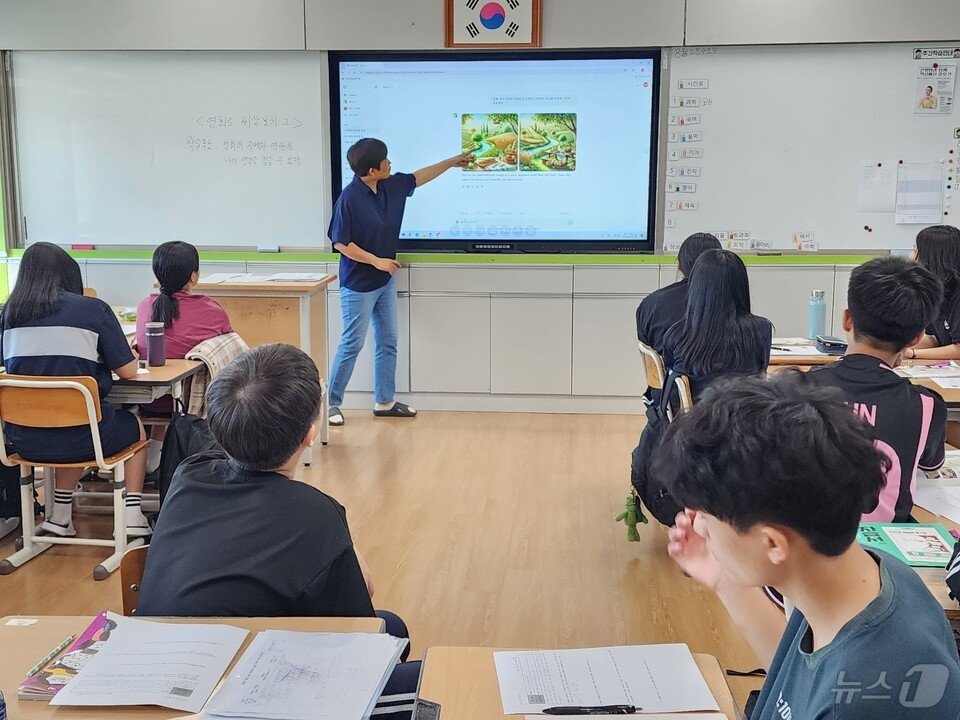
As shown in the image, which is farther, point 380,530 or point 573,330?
point 573,330

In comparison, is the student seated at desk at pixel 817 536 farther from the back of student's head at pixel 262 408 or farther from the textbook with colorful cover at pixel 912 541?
the back of student's head at pixel 262 408

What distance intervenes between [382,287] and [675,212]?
73.7 inches

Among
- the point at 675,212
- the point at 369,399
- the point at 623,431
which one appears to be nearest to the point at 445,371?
the point at 369,399

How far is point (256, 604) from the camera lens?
1686mm

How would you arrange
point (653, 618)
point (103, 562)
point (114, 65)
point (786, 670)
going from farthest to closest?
point (114, 65) → point (103, 562) → point (653, 618) → point (786, 670)

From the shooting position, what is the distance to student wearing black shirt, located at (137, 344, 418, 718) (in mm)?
1676

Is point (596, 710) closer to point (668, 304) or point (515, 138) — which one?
point (668, 304)

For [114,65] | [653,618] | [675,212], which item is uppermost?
[114,65]

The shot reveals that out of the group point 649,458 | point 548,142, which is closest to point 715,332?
point 649,458

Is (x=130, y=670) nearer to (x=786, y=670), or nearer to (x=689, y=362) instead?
(x=786, y=670)

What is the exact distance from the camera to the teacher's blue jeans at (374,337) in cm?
560

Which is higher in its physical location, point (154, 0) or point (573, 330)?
point (154, 0)

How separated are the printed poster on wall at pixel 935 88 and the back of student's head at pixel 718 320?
309 centimetres

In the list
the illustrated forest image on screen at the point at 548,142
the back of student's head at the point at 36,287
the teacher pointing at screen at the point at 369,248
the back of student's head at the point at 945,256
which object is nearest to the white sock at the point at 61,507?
the back of student's head at the point at 36,287
